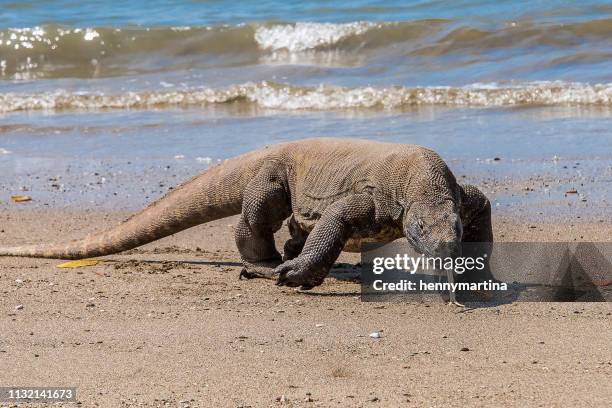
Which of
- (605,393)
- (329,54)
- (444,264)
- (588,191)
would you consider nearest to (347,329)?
(444,264)

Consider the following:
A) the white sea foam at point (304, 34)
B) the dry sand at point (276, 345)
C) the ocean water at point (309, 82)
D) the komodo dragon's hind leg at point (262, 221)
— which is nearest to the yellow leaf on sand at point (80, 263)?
the dry sand at point (276, 345)

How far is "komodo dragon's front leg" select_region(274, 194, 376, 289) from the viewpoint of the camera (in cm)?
778

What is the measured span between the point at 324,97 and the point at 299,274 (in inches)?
446

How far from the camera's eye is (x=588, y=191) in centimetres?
1096

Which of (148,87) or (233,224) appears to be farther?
(148,87)

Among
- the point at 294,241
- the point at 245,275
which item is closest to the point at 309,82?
the point at 294,241

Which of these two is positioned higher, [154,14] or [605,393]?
[154,14]

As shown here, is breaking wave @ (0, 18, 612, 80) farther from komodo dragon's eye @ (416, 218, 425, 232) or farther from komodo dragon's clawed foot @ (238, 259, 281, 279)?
komodo dragon's eye @ (416, 218, 425, 232)

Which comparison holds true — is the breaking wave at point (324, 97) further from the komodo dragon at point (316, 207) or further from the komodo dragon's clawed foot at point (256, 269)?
the komodo dragon's clawed foot at point (256, 269)

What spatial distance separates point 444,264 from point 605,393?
175 cm

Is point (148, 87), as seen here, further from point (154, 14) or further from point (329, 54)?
point (154, 14)

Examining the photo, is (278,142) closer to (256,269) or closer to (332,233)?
(256,269)

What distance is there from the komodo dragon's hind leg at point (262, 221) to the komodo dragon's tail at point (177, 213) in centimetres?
22

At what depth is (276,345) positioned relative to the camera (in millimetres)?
6641
